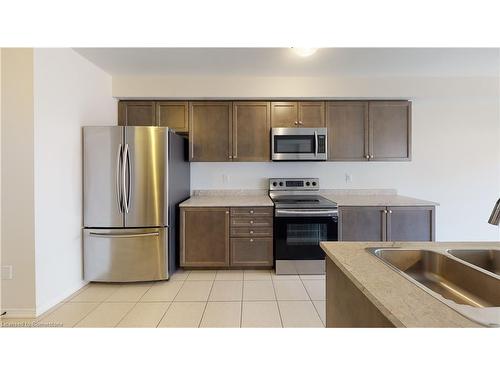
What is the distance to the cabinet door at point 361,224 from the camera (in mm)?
3219

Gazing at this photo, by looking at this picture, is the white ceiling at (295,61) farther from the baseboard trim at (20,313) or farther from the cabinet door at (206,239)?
the baseboard trim at (20,313)

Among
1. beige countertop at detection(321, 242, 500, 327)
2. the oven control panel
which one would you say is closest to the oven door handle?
the oven control panel

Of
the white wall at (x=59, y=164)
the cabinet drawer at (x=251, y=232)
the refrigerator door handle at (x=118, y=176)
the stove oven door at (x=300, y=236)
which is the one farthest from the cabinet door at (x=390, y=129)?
the white wall at (x=59, y=164)

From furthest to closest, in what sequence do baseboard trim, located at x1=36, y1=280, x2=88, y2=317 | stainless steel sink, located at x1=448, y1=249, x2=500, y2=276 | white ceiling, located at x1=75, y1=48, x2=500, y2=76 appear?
white ceiling, located at x1=75, y1=48, x2=500, y2=76 → baseboard trim, located at x1=36, y1=280, x2=88, y2=317 → stainless steel sink, located at x1=448, y1=249, x2=500, y2=276

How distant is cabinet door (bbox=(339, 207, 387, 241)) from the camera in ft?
10.6

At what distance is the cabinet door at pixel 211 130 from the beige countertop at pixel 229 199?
536 millimetres

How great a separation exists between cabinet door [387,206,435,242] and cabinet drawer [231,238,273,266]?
1.44 meters

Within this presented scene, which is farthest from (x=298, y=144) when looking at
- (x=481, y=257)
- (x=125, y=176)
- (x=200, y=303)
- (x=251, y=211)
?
(x=481, y=257)

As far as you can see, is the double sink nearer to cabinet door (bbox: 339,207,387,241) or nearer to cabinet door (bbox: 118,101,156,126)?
cabinet door (bbox: 339,207,387,241)

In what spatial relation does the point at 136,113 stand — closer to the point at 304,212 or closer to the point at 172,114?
the point at 172,114

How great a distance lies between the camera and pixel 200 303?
2.54 metres

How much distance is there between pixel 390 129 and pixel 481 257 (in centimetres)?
261
